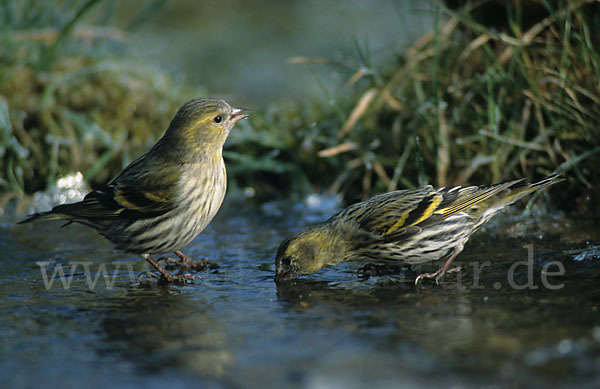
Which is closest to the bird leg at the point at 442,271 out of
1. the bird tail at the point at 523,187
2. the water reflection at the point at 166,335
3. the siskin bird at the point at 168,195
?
the bird tail at the point at 523,187

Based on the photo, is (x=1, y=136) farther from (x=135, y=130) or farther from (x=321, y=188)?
(x=321, y=188)

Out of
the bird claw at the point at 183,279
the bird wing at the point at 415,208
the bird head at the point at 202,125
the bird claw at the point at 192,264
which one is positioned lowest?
the bird claw at the point at 183,279

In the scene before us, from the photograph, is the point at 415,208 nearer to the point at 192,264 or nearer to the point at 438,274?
the point at 438,274

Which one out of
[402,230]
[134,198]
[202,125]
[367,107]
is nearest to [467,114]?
[367,107]

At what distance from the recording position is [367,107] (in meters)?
7.22

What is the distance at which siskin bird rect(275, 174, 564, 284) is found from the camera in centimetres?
485

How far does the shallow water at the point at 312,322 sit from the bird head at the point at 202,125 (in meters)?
0.82

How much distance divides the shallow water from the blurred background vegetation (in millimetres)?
833

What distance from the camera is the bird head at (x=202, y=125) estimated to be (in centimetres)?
566

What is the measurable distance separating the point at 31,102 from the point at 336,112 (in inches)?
119

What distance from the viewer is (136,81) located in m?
8.28

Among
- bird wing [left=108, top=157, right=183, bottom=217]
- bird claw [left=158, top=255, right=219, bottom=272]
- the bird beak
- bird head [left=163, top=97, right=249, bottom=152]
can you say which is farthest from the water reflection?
the bird beak

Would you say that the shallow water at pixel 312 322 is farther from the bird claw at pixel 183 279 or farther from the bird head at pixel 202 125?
the bird head at pixel 202 125

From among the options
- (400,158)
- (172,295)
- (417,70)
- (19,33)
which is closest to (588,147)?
(400,158)
